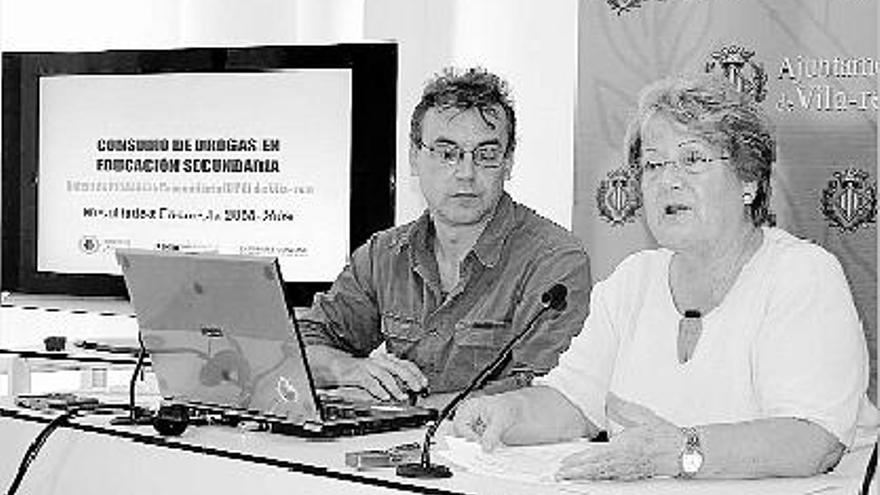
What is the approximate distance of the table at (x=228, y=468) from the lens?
2.24 meters

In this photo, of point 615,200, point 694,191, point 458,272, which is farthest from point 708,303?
point 615,200

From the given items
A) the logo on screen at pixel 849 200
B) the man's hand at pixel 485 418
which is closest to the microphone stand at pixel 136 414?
the man's hand at pixel 485 418

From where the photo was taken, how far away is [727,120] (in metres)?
2.61

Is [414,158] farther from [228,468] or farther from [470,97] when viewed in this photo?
[228,468]

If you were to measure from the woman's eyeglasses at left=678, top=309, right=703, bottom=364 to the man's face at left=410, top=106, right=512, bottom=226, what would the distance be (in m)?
0.88

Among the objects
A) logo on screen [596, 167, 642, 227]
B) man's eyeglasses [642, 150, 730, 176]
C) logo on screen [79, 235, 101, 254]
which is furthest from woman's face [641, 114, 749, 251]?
logo on screen [79, 235, 101, 254]

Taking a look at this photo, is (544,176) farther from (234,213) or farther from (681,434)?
(681,434)

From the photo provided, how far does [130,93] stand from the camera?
4.51 metres

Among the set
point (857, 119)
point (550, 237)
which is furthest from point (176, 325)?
point (857, 119)

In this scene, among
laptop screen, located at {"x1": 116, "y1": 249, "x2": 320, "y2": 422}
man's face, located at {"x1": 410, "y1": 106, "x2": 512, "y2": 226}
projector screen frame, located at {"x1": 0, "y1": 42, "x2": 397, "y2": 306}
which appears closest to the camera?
laptop screen, located at {"x1": 116, "y1": 249, "x2": 320, "y2": 422}

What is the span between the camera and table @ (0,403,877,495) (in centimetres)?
224

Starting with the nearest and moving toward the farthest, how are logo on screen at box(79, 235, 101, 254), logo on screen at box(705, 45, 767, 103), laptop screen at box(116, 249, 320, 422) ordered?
laptop screen at box(116, 249, 320, 422), logo on screen at box(705, 45, 767, 103), logo on screen at box(79, 235, 101, 254)

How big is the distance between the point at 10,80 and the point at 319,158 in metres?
0.96

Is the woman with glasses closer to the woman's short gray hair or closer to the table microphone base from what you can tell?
the woman's short gray hair
